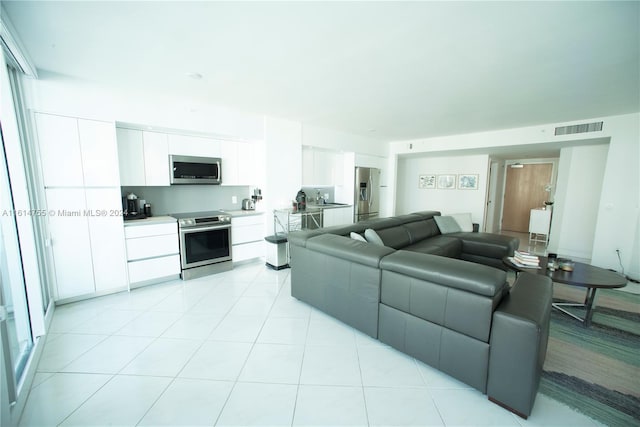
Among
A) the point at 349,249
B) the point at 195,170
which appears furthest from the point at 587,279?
the point at 195,170

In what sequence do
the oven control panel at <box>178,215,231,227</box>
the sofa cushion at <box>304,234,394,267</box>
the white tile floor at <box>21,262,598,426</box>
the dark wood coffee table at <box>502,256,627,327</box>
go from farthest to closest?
1. the oven control panel at <box>178,215,231,227</box>
2. the dark wood coffee table at <box>502,256,627,327</box>
3. the sofa cushion at <box>304,234,394,267</box>
4. the white tile floor at <box>21,262,598,426</box>

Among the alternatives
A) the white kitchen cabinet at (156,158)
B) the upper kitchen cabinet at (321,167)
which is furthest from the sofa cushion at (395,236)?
the white kitchen cabinet at (156,158)

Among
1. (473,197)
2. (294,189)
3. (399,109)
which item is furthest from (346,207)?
(473,197)

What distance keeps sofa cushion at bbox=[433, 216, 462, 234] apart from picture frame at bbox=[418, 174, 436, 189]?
246 centimetres

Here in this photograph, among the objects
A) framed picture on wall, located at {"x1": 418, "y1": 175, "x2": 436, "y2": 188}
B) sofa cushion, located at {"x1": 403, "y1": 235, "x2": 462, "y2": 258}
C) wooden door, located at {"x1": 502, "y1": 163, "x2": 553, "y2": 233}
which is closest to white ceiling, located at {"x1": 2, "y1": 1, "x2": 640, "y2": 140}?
sofa cushion, located at {"x1": 403, "y1": 235, "x2": 462, "y2": 258}

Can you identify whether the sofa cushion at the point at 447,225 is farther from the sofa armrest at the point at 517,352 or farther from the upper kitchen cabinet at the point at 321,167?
the sofa armrest at the point at 517,352

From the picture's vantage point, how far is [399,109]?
387 cm

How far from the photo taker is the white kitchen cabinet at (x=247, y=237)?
423 cm

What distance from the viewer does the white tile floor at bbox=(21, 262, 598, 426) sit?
158 cm

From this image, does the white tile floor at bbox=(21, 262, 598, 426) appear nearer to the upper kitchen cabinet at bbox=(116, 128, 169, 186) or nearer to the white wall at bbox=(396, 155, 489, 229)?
the upper kitchen cabinet at bbox=(116, 128, 169, 186)

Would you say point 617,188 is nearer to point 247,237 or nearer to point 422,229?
point 422,229

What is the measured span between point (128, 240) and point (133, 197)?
0.63m

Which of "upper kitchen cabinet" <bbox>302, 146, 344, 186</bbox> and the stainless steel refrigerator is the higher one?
"upper kitchen cabinet" <bbox>302, 146, 344, 186</bbox>

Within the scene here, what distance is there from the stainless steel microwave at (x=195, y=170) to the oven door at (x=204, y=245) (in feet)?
2.46
